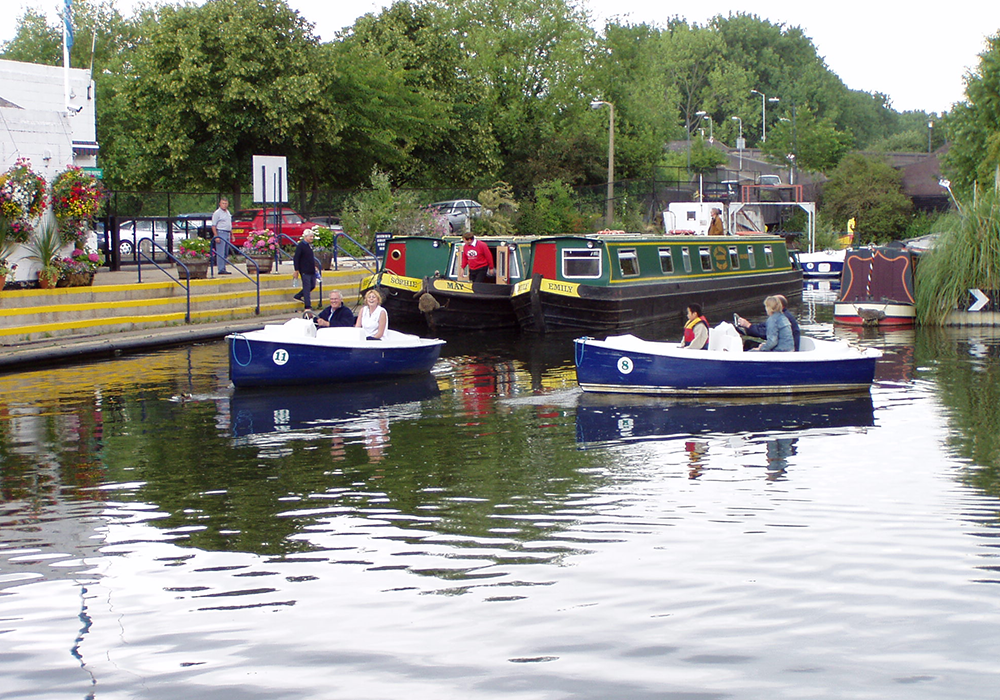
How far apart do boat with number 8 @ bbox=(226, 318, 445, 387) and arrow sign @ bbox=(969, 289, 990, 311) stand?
14463 millimetres

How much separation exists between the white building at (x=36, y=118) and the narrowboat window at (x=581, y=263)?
422 inches

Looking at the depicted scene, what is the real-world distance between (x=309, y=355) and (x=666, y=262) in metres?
14.1

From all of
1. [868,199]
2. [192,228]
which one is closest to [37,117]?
[192,228]

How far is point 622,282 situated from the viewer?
82.7 ft

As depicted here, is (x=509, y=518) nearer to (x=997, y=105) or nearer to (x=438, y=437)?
(x=438, y=437)

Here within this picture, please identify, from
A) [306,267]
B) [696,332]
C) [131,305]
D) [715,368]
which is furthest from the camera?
[306,267]

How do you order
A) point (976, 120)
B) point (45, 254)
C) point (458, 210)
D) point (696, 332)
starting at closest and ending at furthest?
point (696, 332) < point (45, 254) < point (458, 210) < point (976, 120)

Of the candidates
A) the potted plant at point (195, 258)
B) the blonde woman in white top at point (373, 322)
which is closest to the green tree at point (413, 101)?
the potted plant at point (195, 258)

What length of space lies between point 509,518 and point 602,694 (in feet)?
10.7

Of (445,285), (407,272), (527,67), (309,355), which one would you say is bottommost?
(309,355)

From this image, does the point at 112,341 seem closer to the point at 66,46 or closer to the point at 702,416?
the point at 66,46

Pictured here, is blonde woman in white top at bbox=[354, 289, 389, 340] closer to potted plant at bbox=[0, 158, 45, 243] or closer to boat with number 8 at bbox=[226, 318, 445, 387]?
boat with number 8 at bbox=[226, 318, 445, 387]

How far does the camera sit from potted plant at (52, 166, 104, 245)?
70.8 ft

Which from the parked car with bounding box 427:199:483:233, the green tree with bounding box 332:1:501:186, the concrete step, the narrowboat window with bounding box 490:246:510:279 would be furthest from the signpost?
the green tree with bounding box 332:1:501:186
